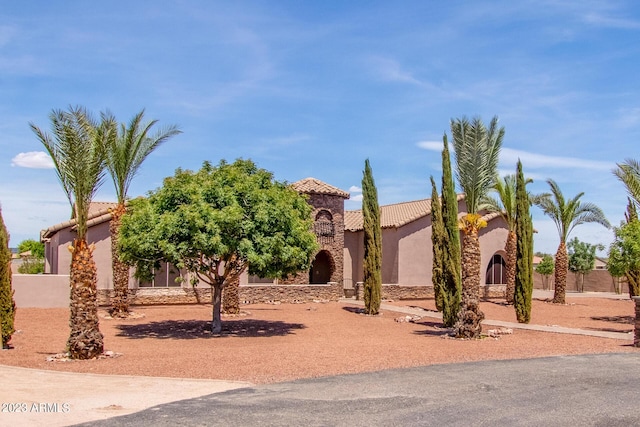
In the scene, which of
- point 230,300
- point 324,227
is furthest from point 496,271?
point 230,300

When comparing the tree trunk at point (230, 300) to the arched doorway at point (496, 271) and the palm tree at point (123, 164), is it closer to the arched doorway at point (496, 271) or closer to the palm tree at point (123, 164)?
the palm tree at point (123, 164)

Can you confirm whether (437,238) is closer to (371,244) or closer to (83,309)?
(371,244)

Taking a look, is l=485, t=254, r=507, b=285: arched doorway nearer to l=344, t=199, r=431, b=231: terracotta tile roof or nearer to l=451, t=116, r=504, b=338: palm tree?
l=344, t=199, r=431, b=231: terracotta tile roof

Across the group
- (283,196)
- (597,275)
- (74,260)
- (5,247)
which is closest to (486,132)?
(283,196)

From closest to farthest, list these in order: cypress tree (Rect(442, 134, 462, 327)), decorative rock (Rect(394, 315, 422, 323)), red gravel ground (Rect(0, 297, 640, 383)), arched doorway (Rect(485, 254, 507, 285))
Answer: red gravel ground (Rect(0, 297, 640, 383)), cypress tree (Rect(442, 134, 462, 327)), decorative rock (Rect(394, 315, 422, 323)), arched doorway (Rect(485, 254, 507, 285))

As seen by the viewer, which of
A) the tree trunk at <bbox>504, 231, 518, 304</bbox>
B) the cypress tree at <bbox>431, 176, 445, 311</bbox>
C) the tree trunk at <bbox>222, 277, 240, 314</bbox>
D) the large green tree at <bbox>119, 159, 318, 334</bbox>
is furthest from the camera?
the tree trunk at <bbox>504, 231, 518, 304</bbox>

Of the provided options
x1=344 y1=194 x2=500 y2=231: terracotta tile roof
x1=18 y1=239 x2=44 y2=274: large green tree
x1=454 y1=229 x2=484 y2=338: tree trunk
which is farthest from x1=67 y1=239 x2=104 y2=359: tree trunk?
x1=18 y1=239 x2=44 y2=274: large green tree

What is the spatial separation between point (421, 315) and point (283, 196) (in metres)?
9.84

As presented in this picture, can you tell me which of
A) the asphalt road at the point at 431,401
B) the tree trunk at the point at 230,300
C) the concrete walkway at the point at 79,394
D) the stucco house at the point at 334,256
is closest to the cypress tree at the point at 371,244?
the tree trunk at the point at 230,300

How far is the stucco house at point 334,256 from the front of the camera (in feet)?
91.8

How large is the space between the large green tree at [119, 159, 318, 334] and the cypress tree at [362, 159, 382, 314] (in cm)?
628

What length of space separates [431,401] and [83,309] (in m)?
8.39

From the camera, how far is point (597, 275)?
49312 mm

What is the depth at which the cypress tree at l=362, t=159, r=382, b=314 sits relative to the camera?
2616 centimetres
